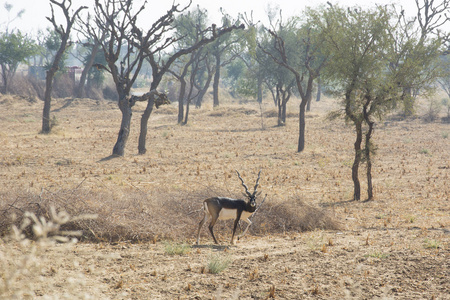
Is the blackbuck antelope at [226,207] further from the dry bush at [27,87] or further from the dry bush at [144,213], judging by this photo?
A: the dry bush at [27,87]

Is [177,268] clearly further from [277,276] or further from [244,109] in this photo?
[244,109]

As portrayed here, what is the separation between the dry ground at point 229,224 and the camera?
5.53 meters

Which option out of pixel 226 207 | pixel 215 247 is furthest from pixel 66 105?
pixel 226 207

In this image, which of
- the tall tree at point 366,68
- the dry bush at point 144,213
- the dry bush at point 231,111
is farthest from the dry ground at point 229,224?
the dry bush at point 231,111

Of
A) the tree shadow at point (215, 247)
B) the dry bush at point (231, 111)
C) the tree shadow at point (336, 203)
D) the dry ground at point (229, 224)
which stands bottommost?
the tree shadow at point (336, 203)

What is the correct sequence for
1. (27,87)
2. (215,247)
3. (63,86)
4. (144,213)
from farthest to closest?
(63,86), (27,87), (144,213), (215,247)

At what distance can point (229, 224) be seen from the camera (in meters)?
8.52

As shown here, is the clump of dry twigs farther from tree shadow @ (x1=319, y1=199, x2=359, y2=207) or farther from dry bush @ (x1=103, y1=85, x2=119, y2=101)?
dry bush @ (x1=103, y1=85, x2=119, y2=101)

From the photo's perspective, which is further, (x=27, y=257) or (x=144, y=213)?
(x=144, y=213)

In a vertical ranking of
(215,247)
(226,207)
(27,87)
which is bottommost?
(215,247)

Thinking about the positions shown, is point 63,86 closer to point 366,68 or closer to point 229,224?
point 366,68


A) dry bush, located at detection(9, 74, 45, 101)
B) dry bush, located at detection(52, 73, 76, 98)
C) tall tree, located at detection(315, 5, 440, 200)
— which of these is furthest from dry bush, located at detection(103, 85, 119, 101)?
tall tree, located at detection(315, 5, 440, 200)

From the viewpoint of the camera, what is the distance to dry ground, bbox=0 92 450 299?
5.53 m

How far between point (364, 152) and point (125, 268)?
28.7 ft
